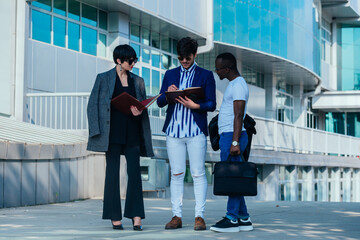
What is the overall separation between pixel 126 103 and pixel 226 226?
60.2 inches

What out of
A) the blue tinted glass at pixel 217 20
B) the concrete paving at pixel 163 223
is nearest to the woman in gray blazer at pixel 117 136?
the concrete paving at pixel 163 223

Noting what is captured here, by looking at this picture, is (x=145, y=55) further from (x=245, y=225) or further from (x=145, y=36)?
(x=245, y=225)

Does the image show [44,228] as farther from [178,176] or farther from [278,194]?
[278,194]

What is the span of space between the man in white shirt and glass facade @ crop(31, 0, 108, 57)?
12419mm

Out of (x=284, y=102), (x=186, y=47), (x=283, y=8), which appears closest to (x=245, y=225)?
(x=186, y=47)

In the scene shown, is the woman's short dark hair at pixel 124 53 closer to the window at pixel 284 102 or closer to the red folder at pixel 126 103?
the red folder at pixel 126 103

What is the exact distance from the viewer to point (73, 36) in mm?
20828

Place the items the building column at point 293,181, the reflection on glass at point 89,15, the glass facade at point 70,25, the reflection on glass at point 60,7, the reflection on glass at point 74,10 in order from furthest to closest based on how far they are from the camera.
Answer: the building column at point 293,181 < the reflection on glass at point 89,15 < the reflection on glass at point 74,10 < the reflection on glass at point 60,7 < the glass facade at point 70,25

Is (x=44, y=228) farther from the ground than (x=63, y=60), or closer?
closer

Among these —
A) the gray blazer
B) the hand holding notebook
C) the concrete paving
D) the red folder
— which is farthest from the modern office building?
the hand holding notebook

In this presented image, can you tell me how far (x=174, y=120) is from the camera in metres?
7.39

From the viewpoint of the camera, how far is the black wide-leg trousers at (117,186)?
7.24 meters

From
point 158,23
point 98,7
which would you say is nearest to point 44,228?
point 98,7

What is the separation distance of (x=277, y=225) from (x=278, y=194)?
1627 cm
